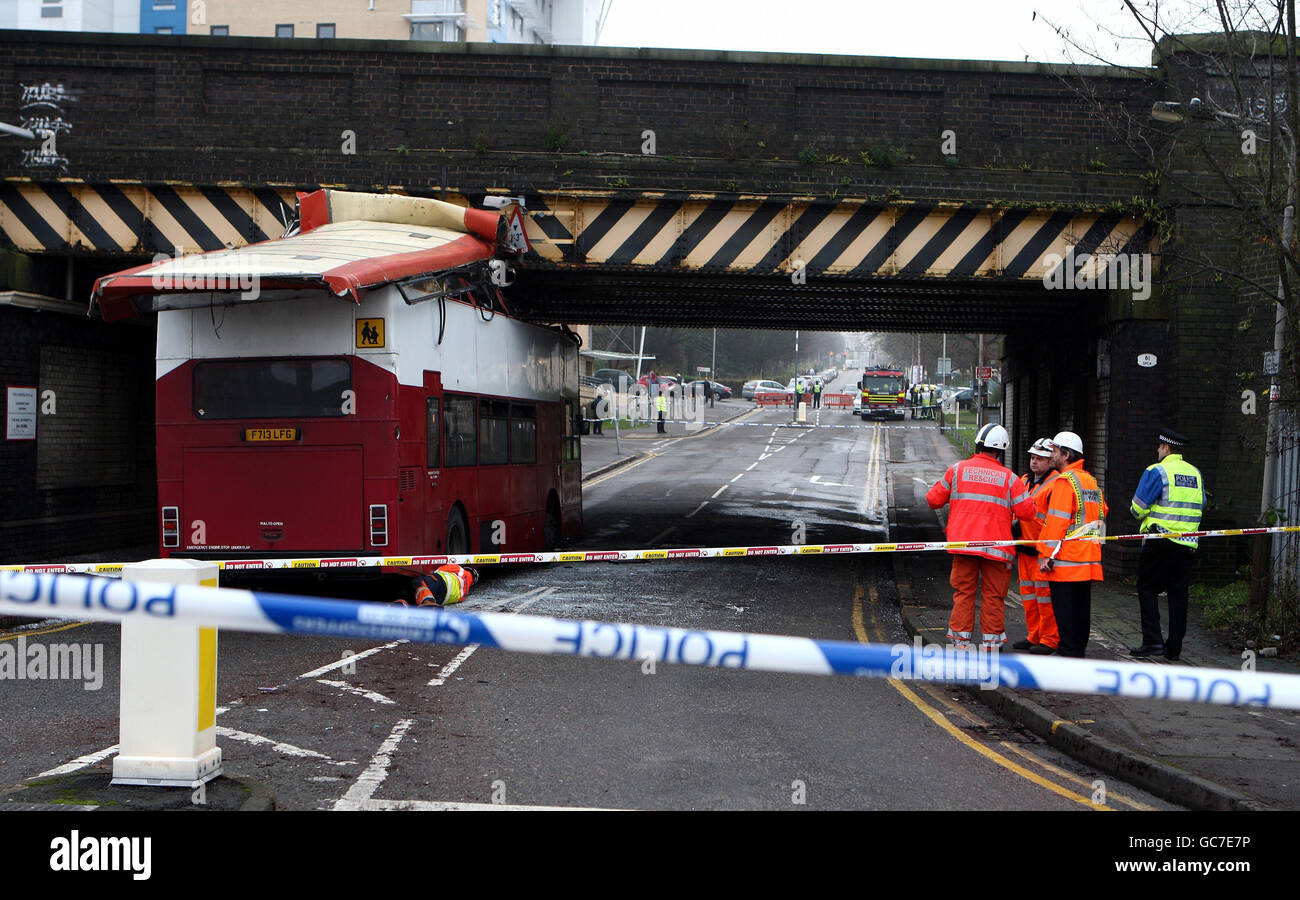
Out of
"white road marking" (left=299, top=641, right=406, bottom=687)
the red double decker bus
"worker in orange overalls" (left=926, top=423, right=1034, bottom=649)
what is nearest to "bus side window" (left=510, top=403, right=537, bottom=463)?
the red double decker bus

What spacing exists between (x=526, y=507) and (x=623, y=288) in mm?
4681

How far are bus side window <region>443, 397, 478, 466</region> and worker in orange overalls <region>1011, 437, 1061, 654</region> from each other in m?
5.92

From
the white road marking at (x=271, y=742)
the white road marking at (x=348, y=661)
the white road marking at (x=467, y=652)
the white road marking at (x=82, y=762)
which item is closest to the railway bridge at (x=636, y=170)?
the white road marking at (x=467, y=652)

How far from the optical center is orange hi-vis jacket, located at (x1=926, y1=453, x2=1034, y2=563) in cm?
1000

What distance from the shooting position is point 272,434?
11578mm

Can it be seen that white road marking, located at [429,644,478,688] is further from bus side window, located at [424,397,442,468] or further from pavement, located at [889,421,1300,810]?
pavement, located at [889,421,1300,810]

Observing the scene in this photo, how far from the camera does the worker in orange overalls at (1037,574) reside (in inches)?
413

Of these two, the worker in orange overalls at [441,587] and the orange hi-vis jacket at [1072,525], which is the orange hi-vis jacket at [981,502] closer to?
the orange hi-vis jacket at [1072,525]

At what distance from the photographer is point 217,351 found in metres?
11.7

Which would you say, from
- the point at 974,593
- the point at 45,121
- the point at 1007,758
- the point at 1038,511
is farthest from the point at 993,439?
the point at 45,121

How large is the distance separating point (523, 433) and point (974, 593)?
7795mm

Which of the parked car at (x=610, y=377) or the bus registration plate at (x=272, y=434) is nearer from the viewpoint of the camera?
the bus registration plate at (x=272, y=434)

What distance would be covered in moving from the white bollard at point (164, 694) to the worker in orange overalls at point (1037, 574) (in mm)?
7177
